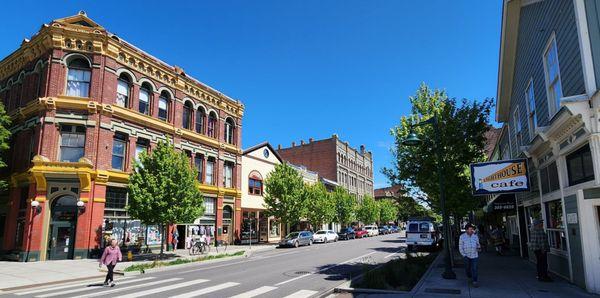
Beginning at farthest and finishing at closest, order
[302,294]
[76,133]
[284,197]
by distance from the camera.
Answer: [284,197] → [76,133] → [302,294]

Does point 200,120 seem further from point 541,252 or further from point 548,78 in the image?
point 541,252

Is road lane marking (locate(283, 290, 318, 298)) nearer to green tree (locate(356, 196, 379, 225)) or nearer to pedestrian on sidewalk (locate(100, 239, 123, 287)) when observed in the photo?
pedestrian on sidewalk (locate(100, 239, 123, 287))

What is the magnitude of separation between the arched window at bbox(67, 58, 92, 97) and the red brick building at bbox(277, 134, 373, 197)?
4605 centimetres

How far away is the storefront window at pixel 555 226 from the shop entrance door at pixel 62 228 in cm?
2357

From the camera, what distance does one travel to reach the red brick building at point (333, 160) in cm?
6681

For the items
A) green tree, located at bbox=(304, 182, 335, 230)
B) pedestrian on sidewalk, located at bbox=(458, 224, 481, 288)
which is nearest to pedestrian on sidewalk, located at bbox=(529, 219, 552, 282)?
pedestrian on sidewalk, located at bbox=(458, 224, 481, 288)

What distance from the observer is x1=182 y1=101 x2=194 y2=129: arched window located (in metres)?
31.4

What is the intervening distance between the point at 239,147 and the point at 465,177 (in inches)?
944

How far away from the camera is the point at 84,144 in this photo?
2322 centimetres

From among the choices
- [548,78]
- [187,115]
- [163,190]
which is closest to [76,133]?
[163,190]

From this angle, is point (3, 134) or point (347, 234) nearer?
point (3, 134)

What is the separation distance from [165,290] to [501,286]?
986 centimetres

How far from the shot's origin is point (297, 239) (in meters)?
34.0

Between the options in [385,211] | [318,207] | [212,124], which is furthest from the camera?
[385,211]
